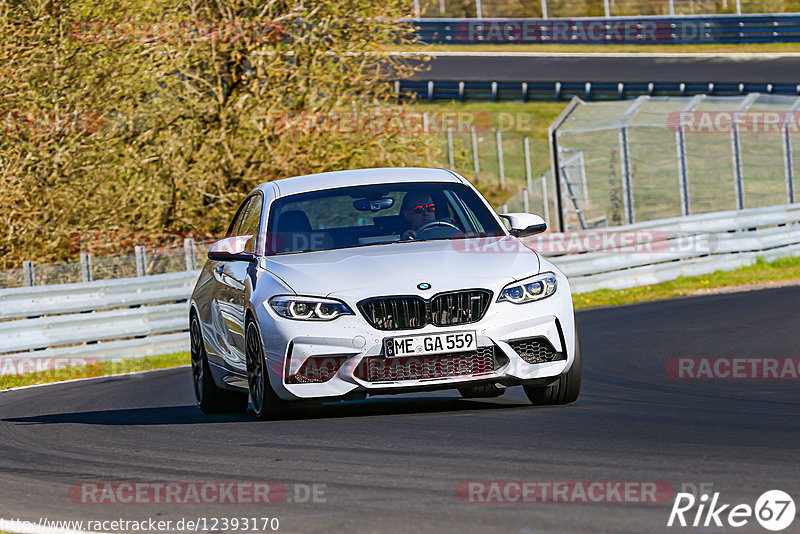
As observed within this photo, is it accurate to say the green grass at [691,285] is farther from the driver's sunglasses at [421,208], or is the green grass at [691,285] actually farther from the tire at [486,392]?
the driver's sunglasses at [421,208]

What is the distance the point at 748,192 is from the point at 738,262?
8.69 feet

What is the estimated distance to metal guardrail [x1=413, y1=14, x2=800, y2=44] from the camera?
50.2 m

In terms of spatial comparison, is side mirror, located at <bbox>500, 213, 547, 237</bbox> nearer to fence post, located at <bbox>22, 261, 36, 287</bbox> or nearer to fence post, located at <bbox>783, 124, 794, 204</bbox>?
fence post, located at <bbox>22, 261, 36, 287</bbox>

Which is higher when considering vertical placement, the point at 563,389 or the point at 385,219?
the point at 385,219

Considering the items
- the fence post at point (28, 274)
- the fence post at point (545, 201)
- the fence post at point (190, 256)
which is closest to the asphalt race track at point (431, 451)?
the fence post at point (28, 274)

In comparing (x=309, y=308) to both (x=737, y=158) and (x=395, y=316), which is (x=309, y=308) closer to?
(x=395, y=316)

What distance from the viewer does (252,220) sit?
33.3 ft

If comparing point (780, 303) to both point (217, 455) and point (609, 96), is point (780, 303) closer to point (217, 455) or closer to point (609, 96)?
point (217, 455)

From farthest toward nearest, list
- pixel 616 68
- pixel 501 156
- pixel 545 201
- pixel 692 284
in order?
pixel 616 68 → pixel 501 156 → pixel 545 201 → pixel 692 284

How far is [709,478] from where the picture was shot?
Result: 18.7 ft

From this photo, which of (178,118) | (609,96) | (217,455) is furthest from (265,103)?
(609,96)

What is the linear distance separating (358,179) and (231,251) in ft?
3.57

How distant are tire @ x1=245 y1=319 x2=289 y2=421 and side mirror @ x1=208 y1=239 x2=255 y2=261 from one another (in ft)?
1.91

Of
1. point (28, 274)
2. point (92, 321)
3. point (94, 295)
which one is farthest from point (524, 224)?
point (28, 274)
